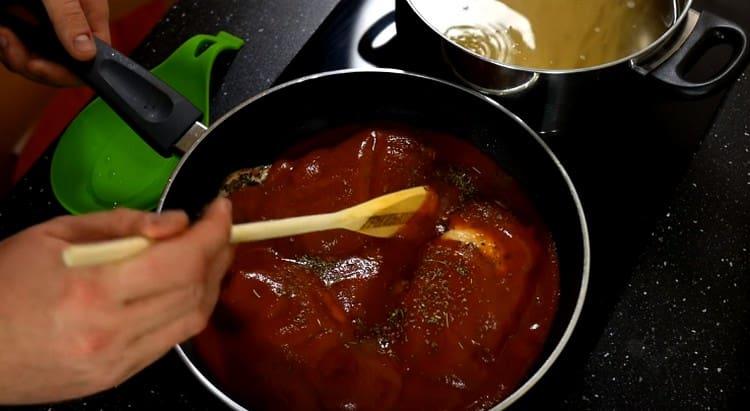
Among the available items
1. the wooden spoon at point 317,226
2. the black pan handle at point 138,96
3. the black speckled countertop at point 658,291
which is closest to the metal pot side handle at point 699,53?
the black speckled countertop at point 658,291

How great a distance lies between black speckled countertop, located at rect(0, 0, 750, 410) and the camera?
33.1 inches

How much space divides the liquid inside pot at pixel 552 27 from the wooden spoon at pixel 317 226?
269 mm

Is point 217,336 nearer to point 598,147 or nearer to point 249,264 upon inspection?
point 249,264

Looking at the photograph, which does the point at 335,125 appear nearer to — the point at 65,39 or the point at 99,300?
the point at 65,39

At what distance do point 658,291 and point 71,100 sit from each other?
1142mm

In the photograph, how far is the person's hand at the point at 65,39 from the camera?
81 centimetres

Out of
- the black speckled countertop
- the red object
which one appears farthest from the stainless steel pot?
the red object

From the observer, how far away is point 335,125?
941 mm

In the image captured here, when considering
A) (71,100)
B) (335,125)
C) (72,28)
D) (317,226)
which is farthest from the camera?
(71,100)

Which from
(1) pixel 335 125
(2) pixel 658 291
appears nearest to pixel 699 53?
(2) pixel 658 291

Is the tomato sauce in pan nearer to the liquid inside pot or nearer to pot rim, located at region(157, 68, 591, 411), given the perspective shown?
pot rim, located at region(157, 68, 591, 411)

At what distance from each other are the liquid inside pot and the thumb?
431mm

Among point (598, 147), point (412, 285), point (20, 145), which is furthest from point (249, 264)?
point (20, 145)

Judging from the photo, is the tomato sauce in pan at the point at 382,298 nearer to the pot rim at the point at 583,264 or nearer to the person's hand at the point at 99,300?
the pot rim at the point at 583,264
